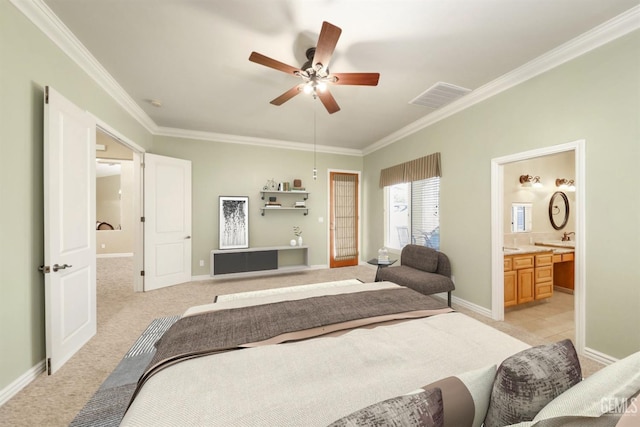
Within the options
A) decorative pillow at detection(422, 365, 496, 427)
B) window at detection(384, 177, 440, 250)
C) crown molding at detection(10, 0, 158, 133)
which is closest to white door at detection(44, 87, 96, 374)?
crown molding at detection(10, 0, 158, 133)

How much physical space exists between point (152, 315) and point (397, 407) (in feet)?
11.5

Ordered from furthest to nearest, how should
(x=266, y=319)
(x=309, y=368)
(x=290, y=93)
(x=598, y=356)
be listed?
1. (x=290, y=93)
2. (x=598, y=356)
3. (x=266, y=319)
4. (x=309, y=368)

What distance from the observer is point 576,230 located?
2.32 m

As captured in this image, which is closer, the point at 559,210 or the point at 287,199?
the point at 559,210

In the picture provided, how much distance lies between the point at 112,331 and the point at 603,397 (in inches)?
148

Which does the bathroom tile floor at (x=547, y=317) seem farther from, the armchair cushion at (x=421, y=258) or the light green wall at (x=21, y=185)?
the light green wall at (x=21, y=185)

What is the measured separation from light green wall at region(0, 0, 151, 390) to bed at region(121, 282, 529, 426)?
4.29 feet

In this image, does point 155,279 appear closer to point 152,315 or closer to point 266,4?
point 152,315

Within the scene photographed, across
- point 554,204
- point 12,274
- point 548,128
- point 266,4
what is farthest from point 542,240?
point 12,274

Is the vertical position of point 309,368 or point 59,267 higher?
point 59,267

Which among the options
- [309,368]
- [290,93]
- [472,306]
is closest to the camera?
[309,368]

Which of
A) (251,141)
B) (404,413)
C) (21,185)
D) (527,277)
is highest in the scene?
(251,141)

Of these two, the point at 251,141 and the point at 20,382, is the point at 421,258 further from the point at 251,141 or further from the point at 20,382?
the point at 20,382

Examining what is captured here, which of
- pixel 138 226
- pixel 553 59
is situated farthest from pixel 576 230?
pixel 138 226
